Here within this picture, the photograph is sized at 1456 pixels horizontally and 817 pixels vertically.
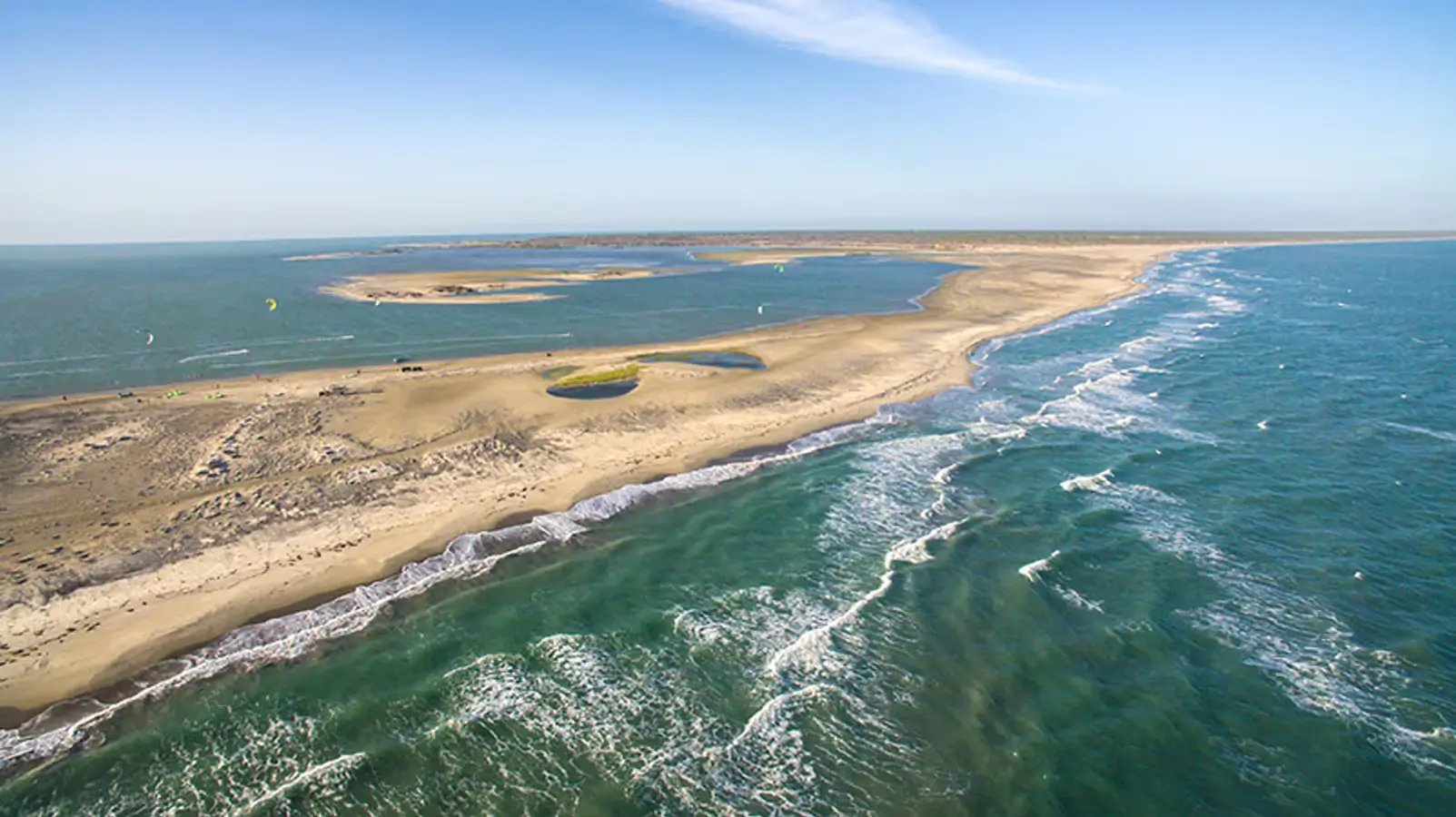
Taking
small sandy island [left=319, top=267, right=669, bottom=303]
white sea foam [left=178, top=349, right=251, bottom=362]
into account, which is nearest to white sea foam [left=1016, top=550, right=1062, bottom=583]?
white sea foam [left=178, top=349, right=251, bottom=362]

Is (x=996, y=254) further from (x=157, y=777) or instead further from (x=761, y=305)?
(x=157, y=777)

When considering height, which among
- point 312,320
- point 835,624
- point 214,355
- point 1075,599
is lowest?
point 835,624

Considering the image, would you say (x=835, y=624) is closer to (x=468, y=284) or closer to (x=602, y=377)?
(x=602, y=377)

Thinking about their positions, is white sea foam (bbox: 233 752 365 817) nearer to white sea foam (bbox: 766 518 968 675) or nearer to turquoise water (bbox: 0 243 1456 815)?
turquoise water (bbox: 0 243 1456 815)

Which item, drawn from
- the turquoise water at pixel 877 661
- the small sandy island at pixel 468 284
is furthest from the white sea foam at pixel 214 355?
the turquoise water at pixel 877 661

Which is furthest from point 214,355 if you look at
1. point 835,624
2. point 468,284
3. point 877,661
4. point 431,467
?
point 877,661

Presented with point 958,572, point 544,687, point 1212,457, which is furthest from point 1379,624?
point 544,687
